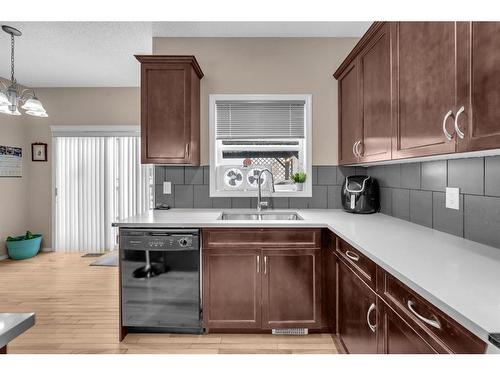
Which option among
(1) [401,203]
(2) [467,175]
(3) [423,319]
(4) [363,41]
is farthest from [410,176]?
(3) [423,319]

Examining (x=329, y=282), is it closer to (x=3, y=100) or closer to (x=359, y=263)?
(x=359, y=263)

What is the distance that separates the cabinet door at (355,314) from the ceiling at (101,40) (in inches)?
85.6

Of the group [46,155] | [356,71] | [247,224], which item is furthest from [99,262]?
[356,71]

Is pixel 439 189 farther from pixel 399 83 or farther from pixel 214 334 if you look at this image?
pixel 214 334

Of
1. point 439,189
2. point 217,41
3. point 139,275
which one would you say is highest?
point 217,41

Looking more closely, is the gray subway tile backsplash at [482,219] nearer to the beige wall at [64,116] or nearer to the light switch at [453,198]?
the light switch at [453,198]

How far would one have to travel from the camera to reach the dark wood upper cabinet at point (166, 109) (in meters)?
2.60

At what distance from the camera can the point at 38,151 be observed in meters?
4.89

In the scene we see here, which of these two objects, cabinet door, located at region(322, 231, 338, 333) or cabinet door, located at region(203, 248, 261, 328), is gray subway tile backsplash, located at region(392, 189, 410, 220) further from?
cabinet door, located at region(203, 248, 261, 328)

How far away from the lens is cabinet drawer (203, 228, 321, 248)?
2.22 m

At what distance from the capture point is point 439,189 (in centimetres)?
184
